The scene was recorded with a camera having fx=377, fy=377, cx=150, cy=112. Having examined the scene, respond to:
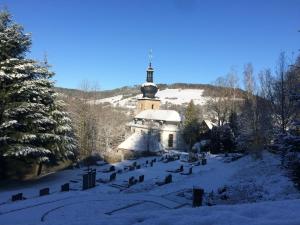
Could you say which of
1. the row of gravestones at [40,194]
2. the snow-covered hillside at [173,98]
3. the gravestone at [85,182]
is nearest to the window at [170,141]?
the gravestone at [85,182]

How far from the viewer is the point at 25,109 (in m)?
25.1

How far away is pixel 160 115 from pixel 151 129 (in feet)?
16.9

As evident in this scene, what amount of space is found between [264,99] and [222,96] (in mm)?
18853

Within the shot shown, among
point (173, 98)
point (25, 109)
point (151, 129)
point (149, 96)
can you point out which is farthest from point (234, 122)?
point (173, 98)

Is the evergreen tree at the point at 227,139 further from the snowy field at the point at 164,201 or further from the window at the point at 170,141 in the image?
the snowy field at the point at 164,201

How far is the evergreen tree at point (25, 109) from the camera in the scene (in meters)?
24.7

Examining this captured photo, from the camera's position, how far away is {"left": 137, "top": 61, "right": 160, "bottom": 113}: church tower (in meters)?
70.7

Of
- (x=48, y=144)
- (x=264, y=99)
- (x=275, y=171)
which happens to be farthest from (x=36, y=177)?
(x=264, y=99)

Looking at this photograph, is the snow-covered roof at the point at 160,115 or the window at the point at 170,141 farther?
the snow-covered roof at the point at 160,115

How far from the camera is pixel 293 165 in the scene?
1377cm

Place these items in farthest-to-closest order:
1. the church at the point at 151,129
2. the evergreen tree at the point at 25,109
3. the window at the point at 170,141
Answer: the window at the point at 170,141 < the church at the point at 151,129 < the evergreen tree at the point at 25,109

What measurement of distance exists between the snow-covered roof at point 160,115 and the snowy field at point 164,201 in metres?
29.7

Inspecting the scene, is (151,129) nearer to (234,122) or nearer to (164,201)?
(234,122)

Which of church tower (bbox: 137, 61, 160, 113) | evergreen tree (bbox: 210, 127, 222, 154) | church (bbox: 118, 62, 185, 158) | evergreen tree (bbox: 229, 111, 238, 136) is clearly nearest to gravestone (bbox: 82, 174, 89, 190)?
church (bbox: 118, 62, 185, 158)
